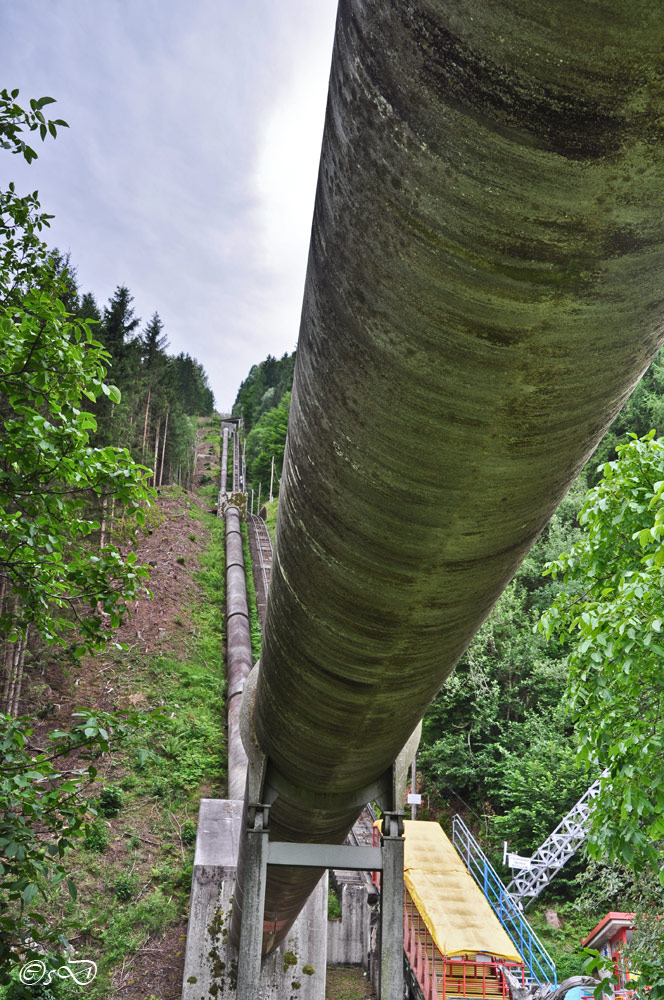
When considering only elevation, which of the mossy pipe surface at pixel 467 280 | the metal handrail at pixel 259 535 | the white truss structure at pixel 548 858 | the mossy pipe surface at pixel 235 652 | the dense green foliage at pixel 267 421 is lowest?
the mossy pipe surface at pixel 467 280

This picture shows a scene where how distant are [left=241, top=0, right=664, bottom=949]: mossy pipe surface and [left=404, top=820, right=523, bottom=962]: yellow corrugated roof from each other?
31.7 feet

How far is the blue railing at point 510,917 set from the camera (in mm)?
11070

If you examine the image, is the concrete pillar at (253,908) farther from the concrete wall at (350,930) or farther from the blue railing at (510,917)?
the concrete wall at (350,930)

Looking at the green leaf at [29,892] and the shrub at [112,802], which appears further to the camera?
the shrub at [112,802]

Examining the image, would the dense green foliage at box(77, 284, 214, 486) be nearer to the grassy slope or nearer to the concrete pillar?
the grassy slope

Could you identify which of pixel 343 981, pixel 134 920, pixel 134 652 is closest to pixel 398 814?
pixel 134 920

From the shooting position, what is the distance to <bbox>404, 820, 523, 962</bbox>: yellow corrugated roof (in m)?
9.21

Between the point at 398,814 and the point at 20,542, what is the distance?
7.30ft

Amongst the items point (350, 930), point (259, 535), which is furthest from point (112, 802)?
point (259, 535)

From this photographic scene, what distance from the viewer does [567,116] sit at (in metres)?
0.67

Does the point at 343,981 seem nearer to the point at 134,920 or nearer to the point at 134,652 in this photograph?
the point at 134,920

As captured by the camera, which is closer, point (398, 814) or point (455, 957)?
point (398, 814)

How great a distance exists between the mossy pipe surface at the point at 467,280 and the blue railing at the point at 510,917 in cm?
1138

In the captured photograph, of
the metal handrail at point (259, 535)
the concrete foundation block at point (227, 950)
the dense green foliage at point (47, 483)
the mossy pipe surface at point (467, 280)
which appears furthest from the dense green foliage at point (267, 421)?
the mossy pipe surface at point (467, 280)
